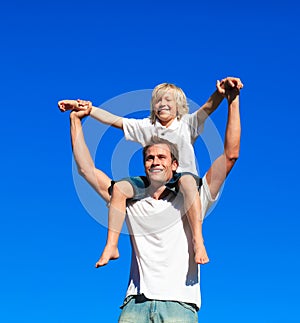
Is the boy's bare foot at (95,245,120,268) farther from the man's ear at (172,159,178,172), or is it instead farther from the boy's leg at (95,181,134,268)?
the man's ear at (172,159,178,172)

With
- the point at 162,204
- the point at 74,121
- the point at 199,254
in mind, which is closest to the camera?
the point at 199,254

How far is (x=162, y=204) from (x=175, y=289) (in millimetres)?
738

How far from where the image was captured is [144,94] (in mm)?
5281

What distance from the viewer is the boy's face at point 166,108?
5613 millimetres

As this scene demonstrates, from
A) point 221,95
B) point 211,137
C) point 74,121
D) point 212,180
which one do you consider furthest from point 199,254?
point 74,121

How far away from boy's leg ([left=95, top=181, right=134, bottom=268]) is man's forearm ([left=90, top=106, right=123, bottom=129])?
2.90 ft

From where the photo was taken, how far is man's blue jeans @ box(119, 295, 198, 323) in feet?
13.9

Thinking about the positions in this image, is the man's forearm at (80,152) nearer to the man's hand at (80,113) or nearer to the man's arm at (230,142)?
the man's hand at (80,113)

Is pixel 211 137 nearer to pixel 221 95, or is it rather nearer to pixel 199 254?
pixel 221 95

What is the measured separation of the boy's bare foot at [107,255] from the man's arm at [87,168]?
18.1 inches

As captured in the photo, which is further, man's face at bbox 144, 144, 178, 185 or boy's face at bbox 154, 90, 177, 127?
boy's face at bbox 154, 90, 177, 127

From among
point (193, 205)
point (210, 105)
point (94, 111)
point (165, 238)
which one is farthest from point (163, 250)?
point (94, 111)

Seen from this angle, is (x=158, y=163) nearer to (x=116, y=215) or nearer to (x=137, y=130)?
(x=116, y=215)

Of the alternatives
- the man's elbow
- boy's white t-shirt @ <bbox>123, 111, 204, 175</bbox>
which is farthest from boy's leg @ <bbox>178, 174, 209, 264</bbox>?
the man's elbow
